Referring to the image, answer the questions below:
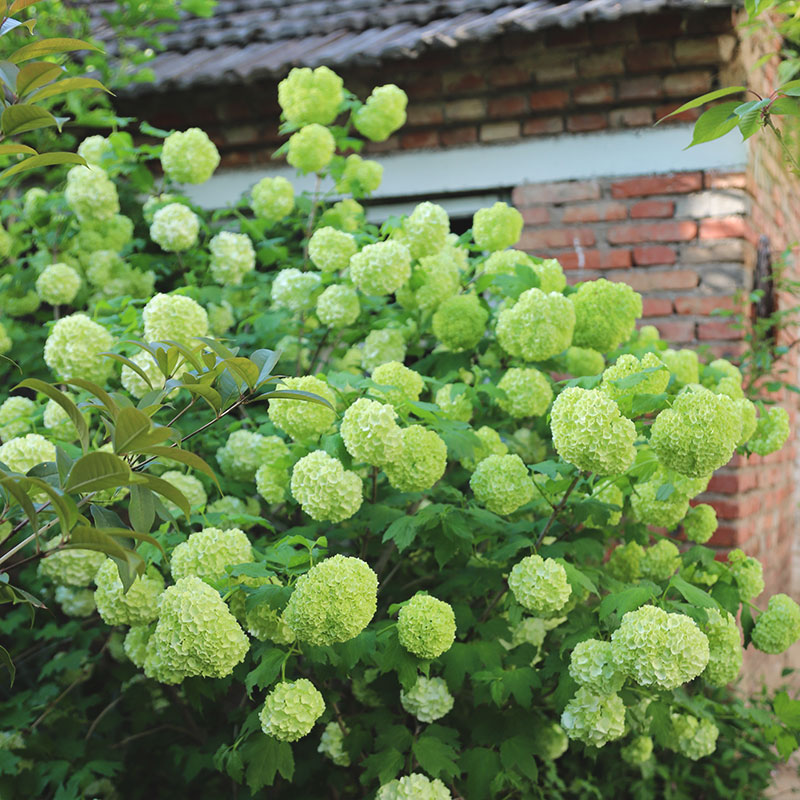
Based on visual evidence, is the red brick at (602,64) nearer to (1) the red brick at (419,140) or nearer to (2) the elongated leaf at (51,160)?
(1) the red brick at (419,140)

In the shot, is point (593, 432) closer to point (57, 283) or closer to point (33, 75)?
point (33, 75)

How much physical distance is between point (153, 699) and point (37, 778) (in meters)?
0.42

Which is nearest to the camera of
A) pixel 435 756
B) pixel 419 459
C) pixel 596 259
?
pixel 419 459

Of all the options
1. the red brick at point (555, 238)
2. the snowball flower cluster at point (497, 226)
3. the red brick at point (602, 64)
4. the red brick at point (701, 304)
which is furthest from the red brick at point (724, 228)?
the snowball flower cluster at point (497, 226)

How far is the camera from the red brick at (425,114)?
3.96 metres

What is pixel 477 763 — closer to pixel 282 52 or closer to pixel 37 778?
pixel 37 778

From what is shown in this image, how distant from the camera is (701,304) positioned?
144 inches

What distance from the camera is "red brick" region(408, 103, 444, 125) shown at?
396cm

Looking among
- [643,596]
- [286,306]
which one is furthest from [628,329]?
[286,306]

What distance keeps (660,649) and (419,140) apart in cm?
287

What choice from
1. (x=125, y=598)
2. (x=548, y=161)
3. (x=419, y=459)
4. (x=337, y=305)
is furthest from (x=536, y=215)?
(x=125, y=598)

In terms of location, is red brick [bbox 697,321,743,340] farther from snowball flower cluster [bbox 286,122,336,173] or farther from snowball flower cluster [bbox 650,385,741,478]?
snowball flower cluster [bbox 650,385,741,478]

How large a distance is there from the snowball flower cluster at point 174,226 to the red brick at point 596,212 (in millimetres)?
1719

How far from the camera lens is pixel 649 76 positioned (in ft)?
12.1
